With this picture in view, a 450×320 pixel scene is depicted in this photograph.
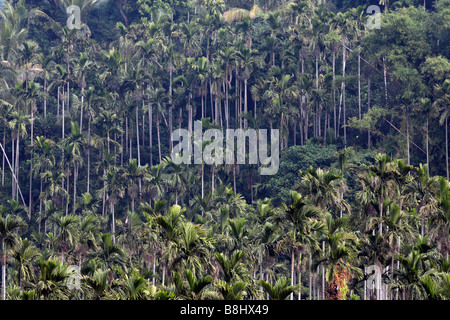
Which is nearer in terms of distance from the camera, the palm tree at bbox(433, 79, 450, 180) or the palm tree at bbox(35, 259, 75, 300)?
the palm tree at bbox(35, 259, 75, 300)

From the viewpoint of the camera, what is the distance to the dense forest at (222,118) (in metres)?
44.2

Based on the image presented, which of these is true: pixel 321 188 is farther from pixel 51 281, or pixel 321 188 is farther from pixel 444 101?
pixel 444 101

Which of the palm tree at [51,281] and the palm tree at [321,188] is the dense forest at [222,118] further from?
the palm tree at [51,281]

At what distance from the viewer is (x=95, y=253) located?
4428cm

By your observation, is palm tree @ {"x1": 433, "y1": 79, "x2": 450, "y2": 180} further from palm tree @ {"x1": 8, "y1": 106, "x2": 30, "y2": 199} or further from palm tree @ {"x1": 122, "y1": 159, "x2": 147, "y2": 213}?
palm tree @ {"x1": 8, "y1": 106, "x2": 30, "y2": 199}

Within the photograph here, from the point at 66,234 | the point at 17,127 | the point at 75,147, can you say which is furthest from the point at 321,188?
the point at 17,127

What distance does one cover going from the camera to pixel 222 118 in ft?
254

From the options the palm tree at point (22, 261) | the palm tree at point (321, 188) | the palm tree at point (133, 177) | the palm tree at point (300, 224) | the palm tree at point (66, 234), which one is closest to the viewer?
the palm tree at point (22, 261)

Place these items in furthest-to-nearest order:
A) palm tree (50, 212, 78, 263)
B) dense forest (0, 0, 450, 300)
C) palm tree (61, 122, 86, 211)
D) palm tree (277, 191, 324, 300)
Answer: palm tree (61, 122, 86, 211) → palm tree (50, 212, 78, 263) → dense forest (0, 0, 450, 300) → palm tree (277, 191, 324, 300)

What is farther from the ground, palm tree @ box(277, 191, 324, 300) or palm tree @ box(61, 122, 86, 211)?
palm tree @ box(61, 122, 86, 211)

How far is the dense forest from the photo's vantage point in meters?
44.2

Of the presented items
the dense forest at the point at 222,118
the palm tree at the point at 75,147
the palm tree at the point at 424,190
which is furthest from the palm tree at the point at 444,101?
the palm tree at the point at 75,147

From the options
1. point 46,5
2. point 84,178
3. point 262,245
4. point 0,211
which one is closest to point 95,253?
A: point 262,245

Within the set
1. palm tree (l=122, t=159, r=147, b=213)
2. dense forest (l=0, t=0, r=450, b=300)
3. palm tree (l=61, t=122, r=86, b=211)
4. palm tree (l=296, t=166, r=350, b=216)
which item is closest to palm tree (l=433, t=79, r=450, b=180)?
dense forest (l=0, t=0, r=450, b=300)
